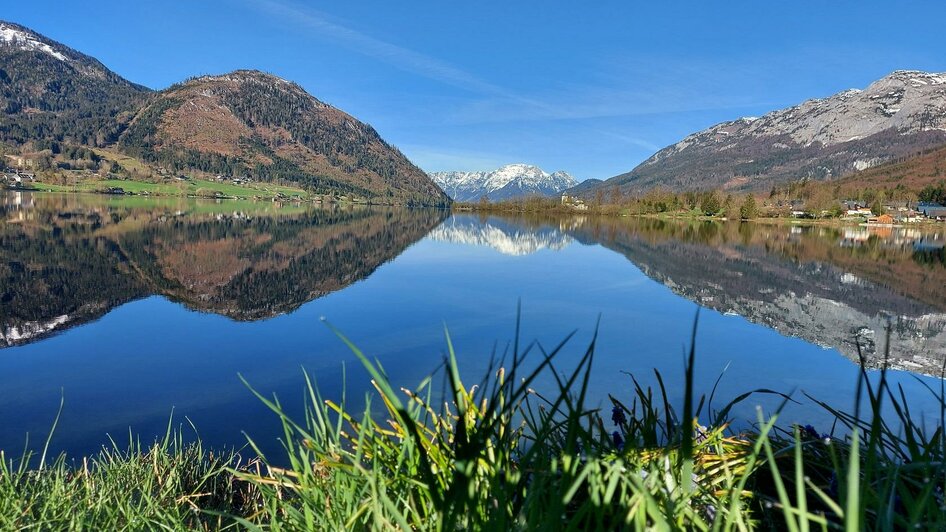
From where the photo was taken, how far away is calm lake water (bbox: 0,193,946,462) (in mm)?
6203

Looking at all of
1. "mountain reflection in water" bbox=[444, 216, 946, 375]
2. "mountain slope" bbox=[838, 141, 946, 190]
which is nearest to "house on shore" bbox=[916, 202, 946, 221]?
"mountain slope" bbox=[838, 141, 946, 190]

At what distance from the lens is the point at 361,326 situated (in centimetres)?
1012

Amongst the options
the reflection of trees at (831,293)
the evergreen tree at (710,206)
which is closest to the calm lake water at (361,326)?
the reflection of trees at (831,293)

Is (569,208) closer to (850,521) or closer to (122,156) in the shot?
(850,521)

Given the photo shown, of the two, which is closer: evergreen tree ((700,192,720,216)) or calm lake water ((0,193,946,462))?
calm lake water ((0,193,946,462))

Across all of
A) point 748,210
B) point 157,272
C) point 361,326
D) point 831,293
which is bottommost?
point 361,326

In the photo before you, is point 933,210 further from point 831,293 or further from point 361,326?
point 361,326

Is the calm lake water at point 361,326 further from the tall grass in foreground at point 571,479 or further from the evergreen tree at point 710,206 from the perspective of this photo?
the evergreen tree at point 710,206

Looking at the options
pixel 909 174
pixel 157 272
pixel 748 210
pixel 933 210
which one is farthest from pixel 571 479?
pixel 909 174

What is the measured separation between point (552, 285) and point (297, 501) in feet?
47.3

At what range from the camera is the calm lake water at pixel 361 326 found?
20.4 feet

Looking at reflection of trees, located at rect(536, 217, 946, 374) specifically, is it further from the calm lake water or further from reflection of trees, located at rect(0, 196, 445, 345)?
reflection of trees, located at rect(0, 196, 445, 345)

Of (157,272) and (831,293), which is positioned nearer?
(831,293)

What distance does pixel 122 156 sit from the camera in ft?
552
